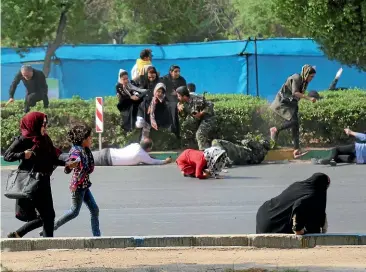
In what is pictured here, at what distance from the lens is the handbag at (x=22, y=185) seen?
9227 millimetres

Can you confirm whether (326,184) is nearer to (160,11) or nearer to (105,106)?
(105,106)

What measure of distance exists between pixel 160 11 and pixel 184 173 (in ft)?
71.8

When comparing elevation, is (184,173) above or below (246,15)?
below

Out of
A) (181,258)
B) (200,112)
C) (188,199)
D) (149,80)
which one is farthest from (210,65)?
(181,258)

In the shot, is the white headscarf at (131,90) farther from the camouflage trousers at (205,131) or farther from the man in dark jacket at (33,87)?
the man in dark jacket at (33,87)

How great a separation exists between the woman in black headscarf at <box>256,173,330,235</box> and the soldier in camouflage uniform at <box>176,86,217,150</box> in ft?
24.5

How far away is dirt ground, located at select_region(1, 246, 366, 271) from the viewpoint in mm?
8250

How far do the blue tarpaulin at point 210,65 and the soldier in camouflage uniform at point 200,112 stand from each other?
8.74 m

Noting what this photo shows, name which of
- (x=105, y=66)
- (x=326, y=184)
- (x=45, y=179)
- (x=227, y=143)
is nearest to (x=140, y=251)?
(x=45, y=179)

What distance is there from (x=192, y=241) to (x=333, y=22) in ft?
34.7

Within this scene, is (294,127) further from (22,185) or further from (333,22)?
(22,185)

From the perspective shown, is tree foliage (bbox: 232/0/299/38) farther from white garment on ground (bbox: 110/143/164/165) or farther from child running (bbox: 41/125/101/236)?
child running (bbox: 41/125/101/236)

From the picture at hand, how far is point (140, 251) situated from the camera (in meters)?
9.30

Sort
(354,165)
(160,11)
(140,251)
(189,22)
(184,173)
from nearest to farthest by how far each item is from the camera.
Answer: (140,251)
(184,173)
(354,165)
(160,11)
(189,22)
